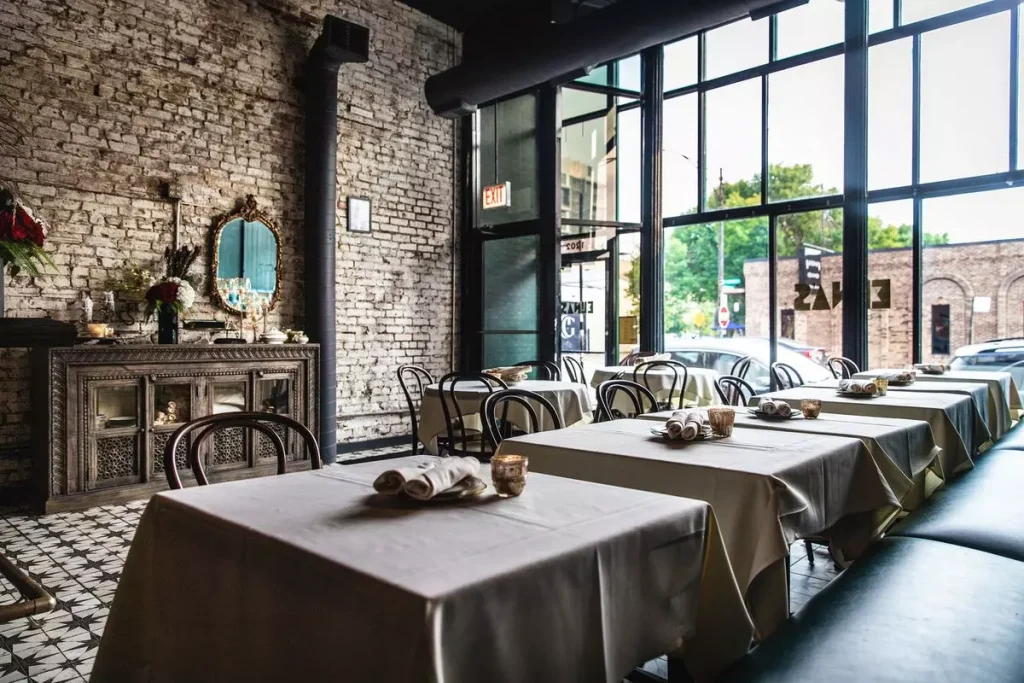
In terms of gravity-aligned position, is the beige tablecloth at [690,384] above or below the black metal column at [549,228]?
below

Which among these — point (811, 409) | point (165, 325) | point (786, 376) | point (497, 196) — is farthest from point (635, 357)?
point (165, 325)

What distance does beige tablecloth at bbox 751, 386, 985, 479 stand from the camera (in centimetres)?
317

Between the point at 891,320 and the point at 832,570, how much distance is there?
4.07 metres

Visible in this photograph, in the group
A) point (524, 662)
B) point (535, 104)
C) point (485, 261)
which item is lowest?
point (524, 662)

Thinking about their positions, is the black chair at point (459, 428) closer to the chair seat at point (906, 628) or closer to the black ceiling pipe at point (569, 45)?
the chair seat at point (906, 628)

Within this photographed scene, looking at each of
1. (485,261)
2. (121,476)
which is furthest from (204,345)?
(485,261)

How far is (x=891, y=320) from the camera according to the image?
6.39m

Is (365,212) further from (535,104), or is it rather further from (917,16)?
(917,16)

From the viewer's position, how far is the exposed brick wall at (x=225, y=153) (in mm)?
4898

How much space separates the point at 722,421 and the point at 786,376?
4630 millimetres

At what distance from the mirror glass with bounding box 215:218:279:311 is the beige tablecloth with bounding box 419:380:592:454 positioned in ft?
7.05

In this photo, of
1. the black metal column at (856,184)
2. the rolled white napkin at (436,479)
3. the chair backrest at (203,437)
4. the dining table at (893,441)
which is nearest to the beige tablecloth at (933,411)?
the dining table at (893,441)

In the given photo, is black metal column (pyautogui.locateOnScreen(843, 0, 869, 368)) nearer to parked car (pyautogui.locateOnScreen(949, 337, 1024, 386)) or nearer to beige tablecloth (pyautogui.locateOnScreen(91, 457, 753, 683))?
parked car (pyautogui.locateOnScreen(949, 337, 1024, 386))

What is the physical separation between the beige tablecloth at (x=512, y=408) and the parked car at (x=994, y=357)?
3.81m
